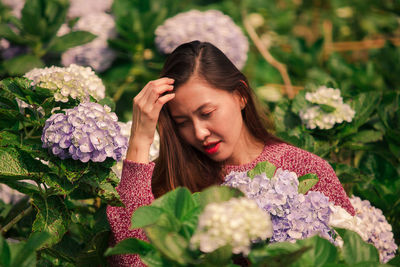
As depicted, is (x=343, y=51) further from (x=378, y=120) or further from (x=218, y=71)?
(x=218, y=71)

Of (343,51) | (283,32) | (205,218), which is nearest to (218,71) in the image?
(205,218)

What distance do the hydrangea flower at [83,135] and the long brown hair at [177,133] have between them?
42 cm

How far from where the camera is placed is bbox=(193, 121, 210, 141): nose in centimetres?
138

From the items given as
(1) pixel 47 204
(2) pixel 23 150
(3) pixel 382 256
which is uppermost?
(2) pixel 23 150

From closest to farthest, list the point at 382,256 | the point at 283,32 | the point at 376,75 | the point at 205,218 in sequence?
1. the point at 205,218
2. the point at 382,256
3. the point at 376,75
4. the point at 283,32

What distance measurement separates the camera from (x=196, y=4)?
106 inches

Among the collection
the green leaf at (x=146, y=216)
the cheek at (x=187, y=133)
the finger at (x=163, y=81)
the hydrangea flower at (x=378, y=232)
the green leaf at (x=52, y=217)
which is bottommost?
the hydrangea flower at (x=378, y=232)

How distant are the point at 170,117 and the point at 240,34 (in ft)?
2.89

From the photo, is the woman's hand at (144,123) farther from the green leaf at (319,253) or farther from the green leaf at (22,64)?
the green leaf at (22,64)

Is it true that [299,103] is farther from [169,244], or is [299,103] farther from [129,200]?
[169,244]

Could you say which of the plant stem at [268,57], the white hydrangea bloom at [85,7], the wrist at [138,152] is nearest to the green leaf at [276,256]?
the wrist at [138,152]

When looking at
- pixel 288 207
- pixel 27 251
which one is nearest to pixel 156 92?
Answer: pixel 288 207

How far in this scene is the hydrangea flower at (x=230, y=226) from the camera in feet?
2.15

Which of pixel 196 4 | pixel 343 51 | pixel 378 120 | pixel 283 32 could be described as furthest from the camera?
pixel 343 51
